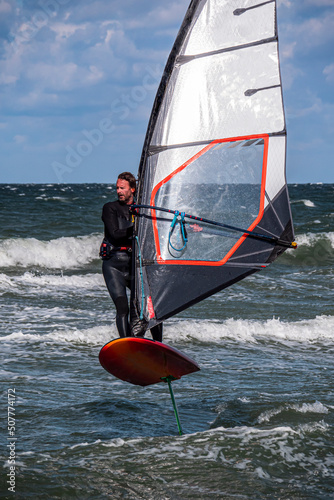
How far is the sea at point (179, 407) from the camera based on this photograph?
12.2 feet

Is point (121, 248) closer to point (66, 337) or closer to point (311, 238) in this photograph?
point (66, 337)

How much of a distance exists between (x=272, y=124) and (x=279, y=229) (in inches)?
30.0

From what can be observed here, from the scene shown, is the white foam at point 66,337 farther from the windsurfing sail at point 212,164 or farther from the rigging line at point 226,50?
the rigging line at point 226,50

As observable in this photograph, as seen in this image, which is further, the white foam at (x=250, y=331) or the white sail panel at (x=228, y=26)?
the white foam at (x=250, y=331)

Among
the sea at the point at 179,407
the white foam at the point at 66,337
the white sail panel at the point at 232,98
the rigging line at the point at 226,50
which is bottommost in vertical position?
the sea at the point at 179,407

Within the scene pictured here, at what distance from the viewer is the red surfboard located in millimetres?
3941

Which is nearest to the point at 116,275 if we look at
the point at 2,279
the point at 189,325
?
the point at 189,325

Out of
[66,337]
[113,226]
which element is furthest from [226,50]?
[66,337]

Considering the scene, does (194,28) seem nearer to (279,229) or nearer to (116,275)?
(279,229)

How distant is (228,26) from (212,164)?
98cm

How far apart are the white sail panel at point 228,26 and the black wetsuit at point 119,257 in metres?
1.23

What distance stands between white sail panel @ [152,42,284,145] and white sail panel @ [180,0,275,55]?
0.08m

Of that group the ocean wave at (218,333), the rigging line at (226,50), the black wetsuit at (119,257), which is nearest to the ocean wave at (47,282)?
the ocean wave at (218,333)

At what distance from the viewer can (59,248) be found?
647 inches
